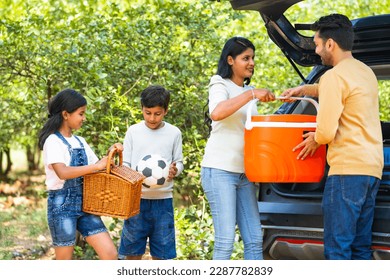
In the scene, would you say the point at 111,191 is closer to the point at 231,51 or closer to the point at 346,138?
the point at 231,51

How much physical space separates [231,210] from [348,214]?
0.69m

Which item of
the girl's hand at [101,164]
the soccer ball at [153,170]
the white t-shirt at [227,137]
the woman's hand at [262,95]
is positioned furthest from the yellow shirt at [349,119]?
the girl's hand at [101,164]

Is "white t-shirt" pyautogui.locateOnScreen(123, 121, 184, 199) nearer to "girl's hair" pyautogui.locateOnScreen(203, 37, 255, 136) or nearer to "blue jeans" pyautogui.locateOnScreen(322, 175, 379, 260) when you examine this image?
"girl's hair" pyautogui.locateOnScreen(203, 37, 255, 136)

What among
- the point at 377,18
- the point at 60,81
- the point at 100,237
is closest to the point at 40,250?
the point at 60,81

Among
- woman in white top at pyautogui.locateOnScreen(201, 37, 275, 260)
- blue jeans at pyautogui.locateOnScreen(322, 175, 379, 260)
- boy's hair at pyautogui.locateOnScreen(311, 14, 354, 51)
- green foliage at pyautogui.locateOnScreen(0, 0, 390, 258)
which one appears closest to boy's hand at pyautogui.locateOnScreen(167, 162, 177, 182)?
woman in white top at pyautogui.locateOnScreen(201, 37, 275, 260)

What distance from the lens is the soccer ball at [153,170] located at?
494 cm

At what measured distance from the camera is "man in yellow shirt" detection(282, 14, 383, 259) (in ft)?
14.0

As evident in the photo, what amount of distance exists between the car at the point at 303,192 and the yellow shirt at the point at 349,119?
412mm

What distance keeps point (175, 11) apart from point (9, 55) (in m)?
1.44

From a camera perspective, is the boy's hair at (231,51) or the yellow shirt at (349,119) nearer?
the yellow shirt at (349,119)

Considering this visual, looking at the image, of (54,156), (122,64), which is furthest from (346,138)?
(122,64)

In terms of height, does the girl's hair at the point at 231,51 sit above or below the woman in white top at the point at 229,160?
above

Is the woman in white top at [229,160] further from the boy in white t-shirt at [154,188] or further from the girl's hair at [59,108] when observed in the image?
the girl's hair at [59,108]

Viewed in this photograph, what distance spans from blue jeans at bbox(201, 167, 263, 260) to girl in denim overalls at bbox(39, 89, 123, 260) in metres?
0.57
